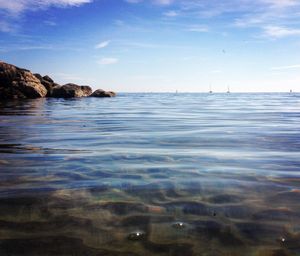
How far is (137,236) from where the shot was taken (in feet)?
7.69

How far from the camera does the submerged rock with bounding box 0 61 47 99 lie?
40000 millimetres

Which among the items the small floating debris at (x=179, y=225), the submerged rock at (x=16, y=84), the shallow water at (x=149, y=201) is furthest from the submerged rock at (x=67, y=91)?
the small floating debris at (x=179, y=225)

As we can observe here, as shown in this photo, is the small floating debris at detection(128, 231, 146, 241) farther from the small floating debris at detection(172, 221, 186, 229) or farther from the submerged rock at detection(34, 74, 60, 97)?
the submerged rock at detection(34, 74, 60, 97)

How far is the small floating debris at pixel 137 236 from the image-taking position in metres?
2.31

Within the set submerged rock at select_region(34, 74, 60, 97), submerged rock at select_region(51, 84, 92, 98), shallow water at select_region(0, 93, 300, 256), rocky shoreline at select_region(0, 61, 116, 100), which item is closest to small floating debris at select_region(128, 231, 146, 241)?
shallow water at select_region(0, 93, 300, 256)

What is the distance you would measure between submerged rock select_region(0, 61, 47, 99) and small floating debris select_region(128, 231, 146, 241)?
4123 centimetres

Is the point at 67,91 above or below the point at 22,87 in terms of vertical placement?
below

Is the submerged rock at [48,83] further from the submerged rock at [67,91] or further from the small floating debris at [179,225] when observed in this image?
the small floating debris at [179,225]

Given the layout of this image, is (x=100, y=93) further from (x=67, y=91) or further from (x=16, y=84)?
(x=16, y=84)

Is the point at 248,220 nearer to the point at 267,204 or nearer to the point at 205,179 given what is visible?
the point at 267,204

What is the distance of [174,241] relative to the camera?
2.27 metres

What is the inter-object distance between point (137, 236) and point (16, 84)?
4187 cm

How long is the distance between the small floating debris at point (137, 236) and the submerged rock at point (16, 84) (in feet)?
135

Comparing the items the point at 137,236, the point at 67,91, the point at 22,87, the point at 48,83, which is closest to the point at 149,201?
the point at 137,236
